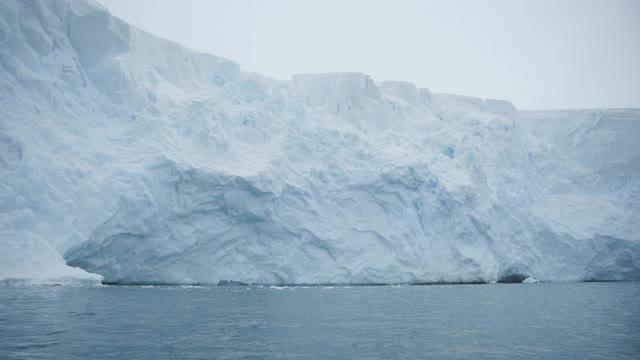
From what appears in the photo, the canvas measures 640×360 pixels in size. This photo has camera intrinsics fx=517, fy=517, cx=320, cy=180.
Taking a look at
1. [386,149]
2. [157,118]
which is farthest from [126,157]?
[386,149]

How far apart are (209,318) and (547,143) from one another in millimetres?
28641

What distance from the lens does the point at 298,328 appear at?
9242 mm

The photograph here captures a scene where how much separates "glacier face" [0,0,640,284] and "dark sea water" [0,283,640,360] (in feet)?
12.2

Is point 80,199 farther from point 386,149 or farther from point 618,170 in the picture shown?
point 618,170

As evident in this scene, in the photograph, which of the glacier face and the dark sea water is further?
the glacier face

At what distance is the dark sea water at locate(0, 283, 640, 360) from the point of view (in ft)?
23.3

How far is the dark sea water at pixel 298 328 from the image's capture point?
7.09 metres

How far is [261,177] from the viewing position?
20.1m

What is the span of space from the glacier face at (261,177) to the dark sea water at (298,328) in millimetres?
3718

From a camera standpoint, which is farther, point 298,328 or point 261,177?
point 261,177

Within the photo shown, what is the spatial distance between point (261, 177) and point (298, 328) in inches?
446

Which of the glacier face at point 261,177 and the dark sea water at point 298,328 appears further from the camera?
the glacier face at point 261,177

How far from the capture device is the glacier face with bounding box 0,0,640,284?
56.5ft

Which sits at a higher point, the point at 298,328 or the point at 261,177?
the point at 261,177
